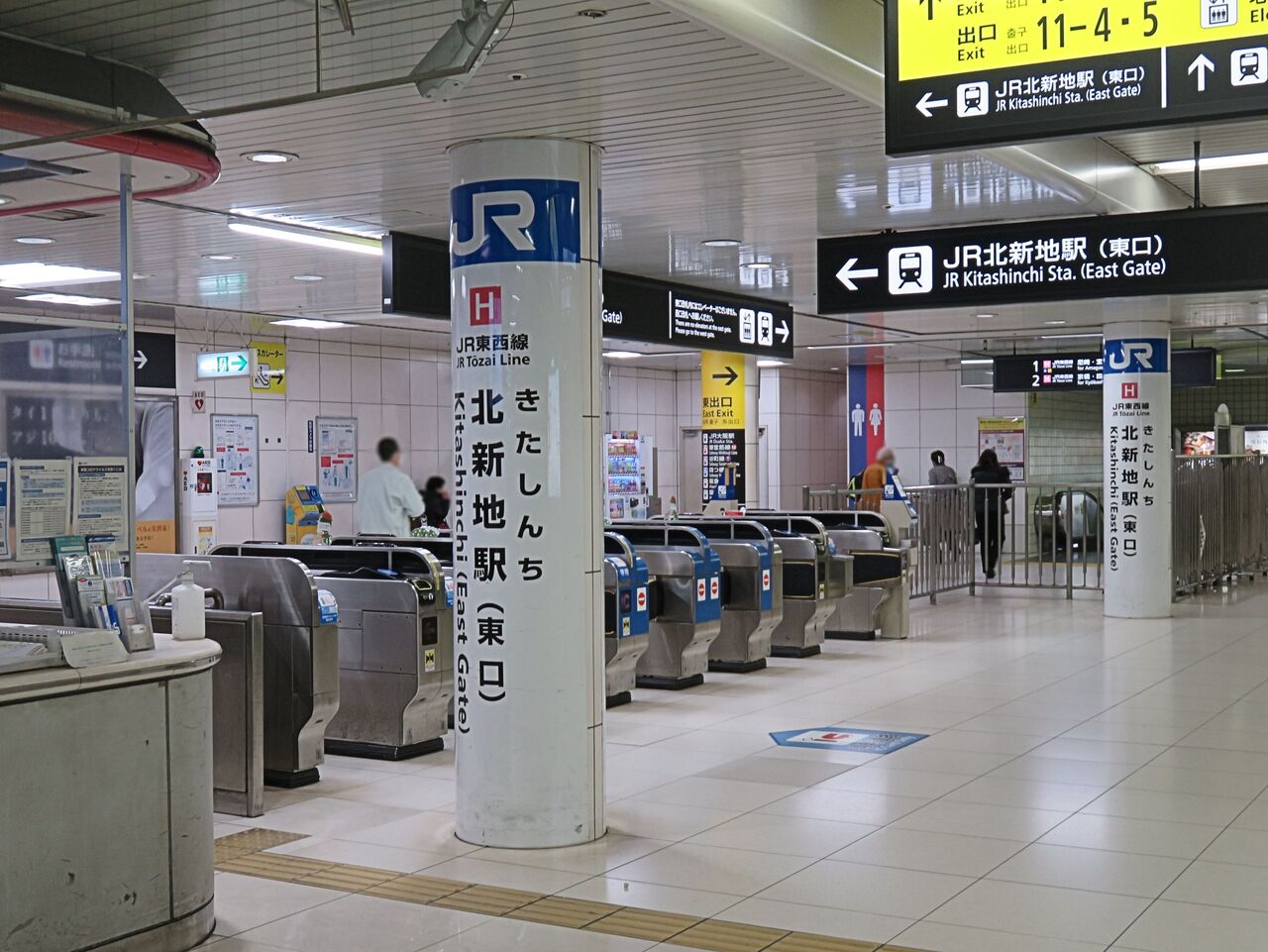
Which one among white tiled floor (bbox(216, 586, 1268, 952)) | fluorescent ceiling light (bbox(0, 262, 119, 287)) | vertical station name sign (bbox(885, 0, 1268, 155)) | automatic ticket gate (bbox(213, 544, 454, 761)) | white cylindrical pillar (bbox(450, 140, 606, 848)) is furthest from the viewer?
fluorescent ceiling light (bbox(0, 262, 119, 287))

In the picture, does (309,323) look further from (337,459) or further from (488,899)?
(488,899)

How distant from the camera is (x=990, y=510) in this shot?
54.9ft

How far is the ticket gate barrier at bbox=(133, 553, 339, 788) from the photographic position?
6961mm

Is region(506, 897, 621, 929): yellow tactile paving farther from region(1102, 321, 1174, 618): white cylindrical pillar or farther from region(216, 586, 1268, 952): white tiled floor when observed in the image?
region(1102, 321, 1174, 618): white cylindrical pillar

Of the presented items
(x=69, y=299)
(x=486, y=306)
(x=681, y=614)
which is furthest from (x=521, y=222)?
(x=69, y=299)

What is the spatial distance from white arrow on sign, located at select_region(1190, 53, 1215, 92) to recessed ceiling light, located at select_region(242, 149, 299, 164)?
388cm

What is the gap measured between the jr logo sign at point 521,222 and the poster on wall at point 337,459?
12.3 metres

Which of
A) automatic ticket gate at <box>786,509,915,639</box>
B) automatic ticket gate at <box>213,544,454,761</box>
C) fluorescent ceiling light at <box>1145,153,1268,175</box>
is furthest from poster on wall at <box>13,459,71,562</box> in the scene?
automatic ticket gate at <box>786,509,915,639</box>

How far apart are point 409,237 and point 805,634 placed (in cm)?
515

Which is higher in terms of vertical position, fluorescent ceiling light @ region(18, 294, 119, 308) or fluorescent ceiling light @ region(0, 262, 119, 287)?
fluorescent ceiling light @ region(18, 294, 119, 308)

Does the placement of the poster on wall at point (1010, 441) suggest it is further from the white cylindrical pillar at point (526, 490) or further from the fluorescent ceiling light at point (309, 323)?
the white cylindrical pillar at point (526, 490)

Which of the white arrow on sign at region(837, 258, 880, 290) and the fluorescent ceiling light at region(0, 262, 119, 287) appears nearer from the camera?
the white arrow on sign at region(837, 258, 880, 290)

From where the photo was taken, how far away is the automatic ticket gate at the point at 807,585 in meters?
11.2

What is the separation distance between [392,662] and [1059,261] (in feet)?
13.2
